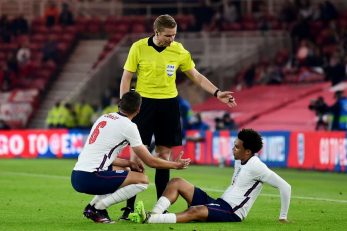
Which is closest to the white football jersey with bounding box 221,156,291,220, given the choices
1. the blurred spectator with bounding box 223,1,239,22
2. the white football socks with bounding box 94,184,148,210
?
the white football socks with bounding box 94,184,148,210

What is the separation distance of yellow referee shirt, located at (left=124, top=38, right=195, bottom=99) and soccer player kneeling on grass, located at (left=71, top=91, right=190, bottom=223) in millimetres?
1271

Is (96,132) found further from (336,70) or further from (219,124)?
(336,70)

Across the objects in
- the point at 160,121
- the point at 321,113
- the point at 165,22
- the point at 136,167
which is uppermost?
the point at 165,22

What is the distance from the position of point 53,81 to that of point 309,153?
17581mm

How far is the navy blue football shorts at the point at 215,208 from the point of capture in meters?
12.2

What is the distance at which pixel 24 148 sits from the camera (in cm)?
3434

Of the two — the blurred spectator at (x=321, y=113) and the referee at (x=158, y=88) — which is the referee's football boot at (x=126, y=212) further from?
the blurred spectator at (x=321, y=113)

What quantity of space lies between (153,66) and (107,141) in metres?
1.59

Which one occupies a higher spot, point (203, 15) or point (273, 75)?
point (203, 15)

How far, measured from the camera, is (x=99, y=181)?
39.6 ft

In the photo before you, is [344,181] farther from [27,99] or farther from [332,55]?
[27,99]

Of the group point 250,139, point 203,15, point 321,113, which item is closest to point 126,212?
point 250,139

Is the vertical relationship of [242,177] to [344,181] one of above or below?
above

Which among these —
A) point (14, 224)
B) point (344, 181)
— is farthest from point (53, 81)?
point (14, 224)
